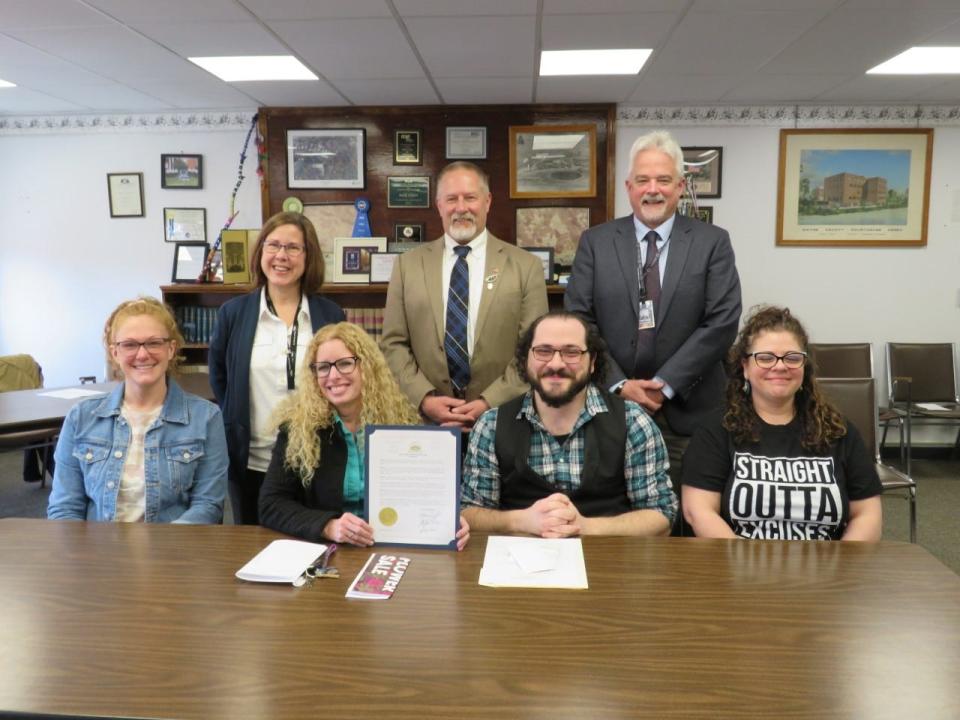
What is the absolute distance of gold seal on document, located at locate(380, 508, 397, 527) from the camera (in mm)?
1596

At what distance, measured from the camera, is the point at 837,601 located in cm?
133

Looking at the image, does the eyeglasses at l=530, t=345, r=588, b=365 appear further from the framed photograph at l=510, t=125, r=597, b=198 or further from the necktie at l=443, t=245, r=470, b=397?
the framed photograph at l=510, t=125, r=597, b=198

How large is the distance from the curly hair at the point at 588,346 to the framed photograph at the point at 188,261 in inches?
163

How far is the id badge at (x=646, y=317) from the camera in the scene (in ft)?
7.85

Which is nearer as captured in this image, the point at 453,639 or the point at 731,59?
the point at 453,639

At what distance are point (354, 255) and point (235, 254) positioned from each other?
895mm

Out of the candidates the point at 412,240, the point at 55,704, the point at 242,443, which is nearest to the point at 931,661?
the point at 55,704

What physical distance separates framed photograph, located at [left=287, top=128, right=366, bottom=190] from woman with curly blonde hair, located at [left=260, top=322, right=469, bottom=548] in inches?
148

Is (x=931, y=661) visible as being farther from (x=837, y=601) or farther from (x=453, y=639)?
(x=453, y=639)

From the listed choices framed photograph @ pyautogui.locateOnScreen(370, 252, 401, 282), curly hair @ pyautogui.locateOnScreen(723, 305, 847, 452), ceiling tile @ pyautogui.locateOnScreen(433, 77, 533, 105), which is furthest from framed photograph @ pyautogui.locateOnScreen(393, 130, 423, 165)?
curly hair @ pyautogui.locateOnScreen(723, 305, 847, 452)

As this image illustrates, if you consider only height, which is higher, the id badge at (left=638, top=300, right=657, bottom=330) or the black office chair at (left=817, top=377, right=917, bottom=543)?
the id badge at (left=638, top=300, right=657, bottom=330)

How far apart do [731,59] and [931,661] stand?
3.82m

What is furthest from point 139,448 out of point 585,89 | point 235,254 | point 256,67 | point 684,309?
point 585,89

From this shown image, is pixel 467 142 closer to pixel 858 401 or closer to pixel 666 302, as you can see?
pixel 666 302
